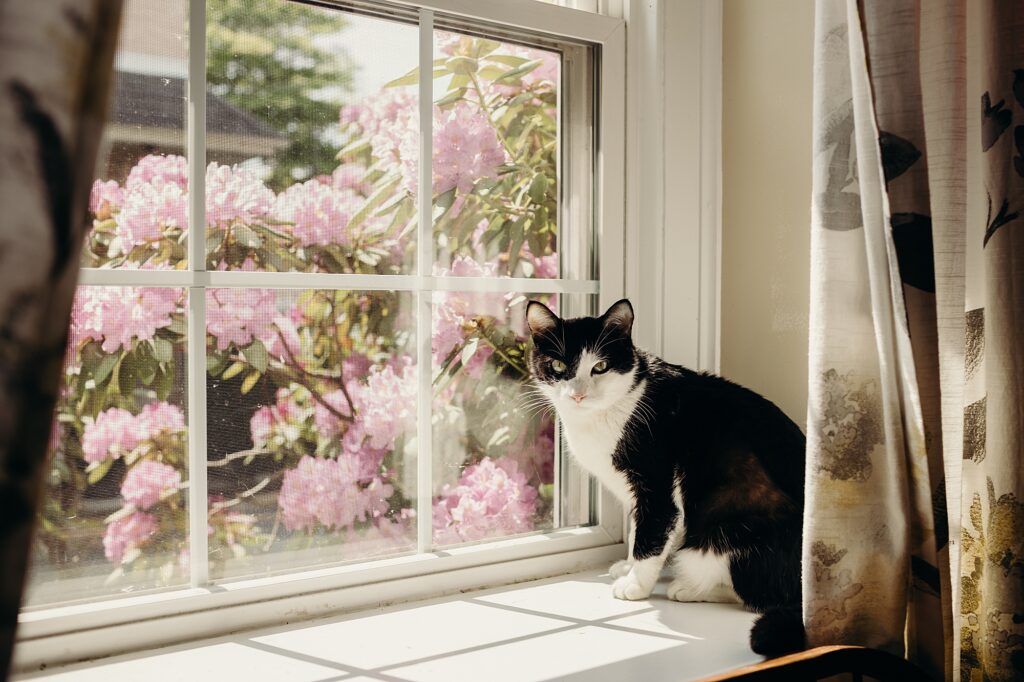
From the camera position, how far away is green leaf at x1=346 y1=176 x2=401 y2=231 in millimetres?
1108

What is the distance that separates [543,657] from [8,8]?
0.88 meters

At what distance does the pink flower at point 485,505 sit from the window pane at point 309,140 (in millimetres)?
352

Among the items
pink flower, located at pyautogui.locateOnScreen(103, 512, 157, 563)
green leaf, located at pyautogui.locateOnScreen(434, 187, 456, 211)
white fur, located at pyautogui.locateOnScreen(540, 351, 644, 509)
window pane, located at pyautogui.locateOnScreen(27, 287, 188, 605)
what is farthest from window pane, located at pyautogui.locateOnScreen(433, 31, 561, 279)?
pink flower, located at pyautogui.locateOnScreen(103, 512, 157, 563)

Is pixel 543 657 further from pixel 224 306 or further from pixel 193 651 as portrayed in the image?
pixel 224 306

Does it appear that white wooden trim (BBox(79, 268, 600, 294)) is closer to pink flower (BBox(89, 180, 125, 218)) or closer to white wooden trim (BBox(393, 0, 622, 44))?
pink flower (BBox(89, 180, 125, 218))

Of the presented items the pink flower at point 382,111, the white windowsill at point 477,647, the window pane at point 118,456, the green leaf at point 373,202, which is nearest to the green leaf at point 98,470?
the window pane at point 118,456

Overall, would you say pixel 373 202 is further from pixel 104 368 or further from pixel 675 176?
pixel 675 176

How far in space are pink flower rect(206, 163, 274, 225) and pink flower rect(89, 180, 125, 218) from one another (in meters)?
0.10

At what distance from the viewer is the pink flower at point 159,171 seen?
958 millimetres

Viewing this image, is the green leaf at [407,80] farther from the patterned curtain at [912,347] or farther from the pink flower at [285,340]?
A: the patterned curtain at [912,347]

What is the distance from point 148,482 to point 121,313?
8.5 inches

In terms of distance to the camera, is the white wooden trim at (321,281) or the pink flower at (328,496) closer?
the white wooden trim at (321,281)

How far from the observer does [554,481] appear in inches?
52.1

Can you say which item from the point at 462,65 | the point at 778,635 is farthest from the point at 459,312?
the point at 778,635
